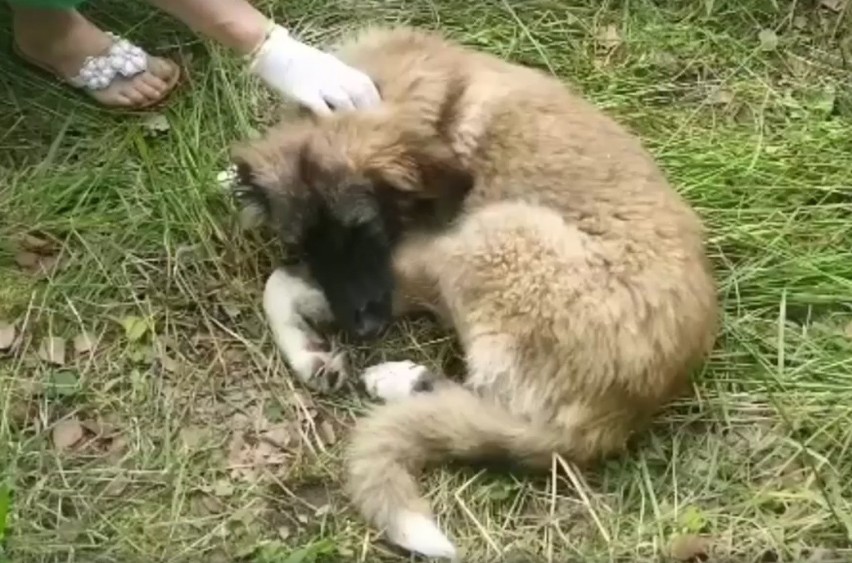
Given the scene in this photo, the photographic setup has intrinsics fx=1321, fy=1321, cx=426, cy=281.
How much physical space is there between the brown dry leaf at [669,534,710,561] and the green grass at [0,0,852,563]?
0.09 ft

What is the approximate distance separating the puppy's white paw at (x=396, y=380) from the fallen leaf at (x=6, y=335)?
2.79 feet

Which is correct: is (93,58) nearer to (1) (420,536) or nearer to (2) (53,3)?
(2) (53,3)

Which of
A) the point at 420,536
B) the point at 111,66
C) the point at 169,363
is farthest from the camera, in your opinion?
the point at 111,66

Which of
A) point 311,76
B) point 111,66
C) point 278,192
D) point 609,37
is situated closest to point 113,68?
point 111,66

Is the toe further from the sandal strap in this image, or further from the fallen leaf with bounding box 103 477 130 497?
the fallen leaf with bounding box 103 477 130 497

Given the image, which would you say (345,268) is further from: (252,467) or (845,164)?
(845,164)

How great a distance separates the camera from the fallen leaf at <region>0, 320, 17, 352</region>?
316cm

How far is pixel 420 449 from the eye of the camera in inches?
112

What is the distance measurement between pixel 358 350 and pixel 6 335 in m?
0.84

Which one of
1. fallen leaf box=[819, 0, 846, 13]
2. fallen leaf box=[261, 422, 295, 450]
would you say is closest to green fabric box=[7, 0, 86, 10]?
fallen leaf box=[261, 422, 295, 450]

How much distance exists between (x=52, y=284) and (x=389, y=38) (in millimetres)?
1032

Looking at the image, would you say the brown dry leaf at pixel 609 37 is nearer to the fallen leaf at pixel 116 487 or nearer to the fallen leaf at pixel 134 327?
the fallen leaf at pixel 134 327

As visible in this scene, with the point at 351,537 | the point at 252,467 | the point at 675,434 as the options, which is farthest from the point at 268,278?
the point at 675,434

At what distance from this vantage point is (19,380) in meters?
3.10
